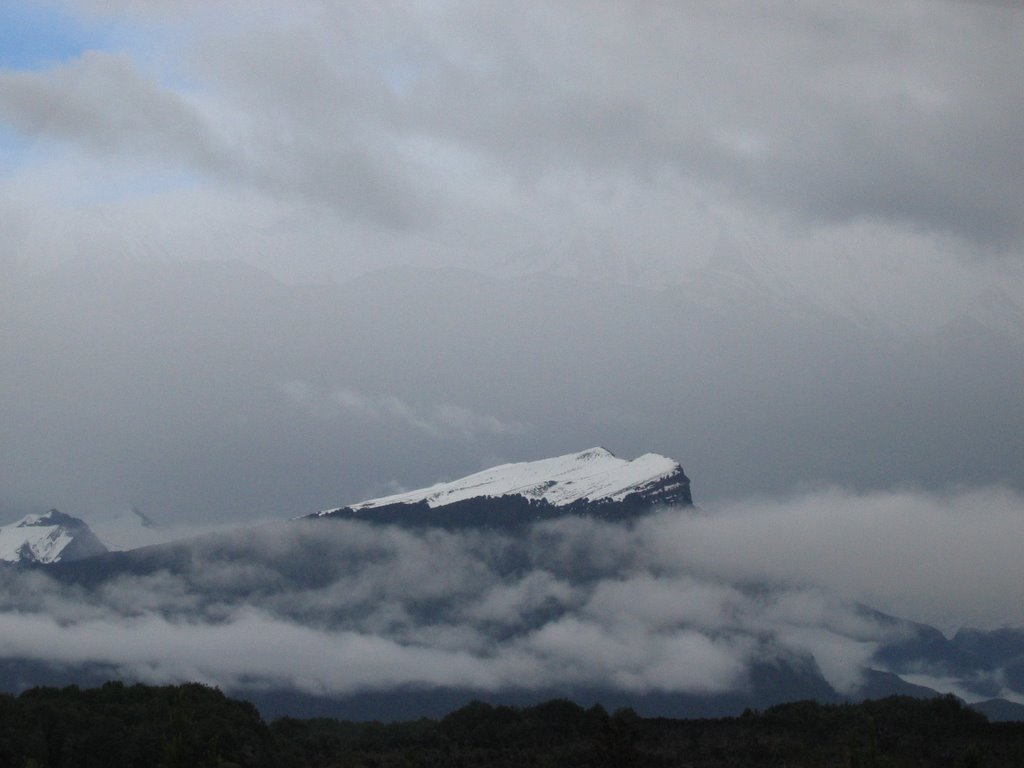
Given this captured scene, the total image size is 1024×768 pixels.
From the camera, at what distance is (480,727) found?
5812 inches

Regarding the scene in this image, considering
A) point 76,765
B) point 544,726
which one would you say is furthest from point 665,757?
point 76,765

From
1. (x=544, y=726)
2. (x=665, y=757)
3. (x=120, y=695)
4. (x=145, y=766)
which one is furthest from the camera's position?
(x=544, y=726)

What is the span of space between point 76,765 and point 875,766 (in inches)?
2405

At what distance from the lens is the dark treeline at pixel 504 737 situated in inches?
4454

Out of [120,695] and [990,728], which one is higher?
[120,695]

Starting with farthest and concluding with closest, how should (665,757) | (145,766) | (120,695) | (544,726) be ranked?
(544,726)
(120,695)
(665,757)
(145,766)

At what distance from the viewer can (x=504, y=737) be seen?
142875 millimetres

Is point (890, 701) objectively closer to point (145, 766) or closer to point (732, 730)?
point (732, 730)

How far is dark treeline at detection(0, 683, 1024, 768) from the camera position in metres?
113

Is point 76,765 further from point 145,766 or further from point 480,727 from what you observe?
point 480,727

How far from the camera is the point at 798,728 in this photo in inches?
5463

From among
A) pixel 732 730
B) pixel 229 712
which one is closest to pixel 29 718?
pixel 229 712

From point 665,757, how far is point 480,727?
1168 inches

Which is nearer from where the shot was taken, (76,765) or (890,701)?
(76,765)
